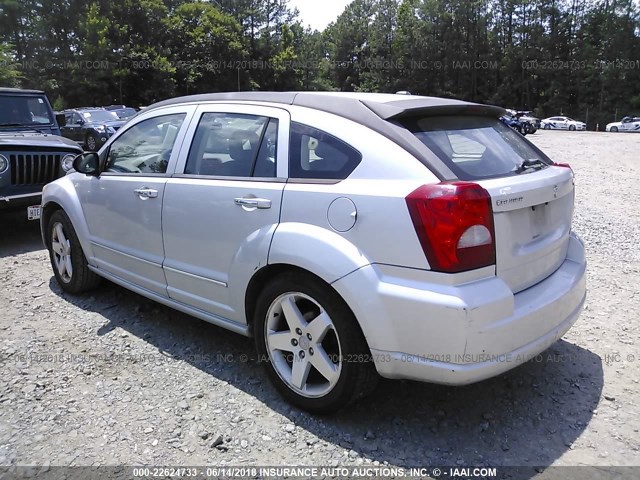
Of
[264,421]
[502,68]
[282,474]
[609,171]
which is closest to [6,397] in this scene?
[264,421]

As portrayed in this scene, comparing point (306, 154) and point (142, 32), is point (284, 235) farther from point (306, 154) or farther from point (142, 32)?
point (142, 32)

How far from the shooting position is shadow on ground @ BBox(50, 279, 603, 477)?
2.82 metres

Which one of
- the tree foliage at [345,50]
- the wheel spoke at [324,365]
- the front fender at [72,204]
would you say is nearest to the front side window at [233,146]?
the wheel spoke at [324,365]

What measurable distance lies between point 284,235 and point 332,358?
28.8 inches

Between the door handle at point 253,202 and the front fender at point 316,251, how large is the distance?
0.18m

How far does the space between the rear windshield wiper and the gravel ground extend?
4.45ft

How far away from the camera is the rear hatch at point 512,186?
8.95ft

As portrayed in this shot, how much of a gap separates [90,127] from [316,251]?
1871 centimetres

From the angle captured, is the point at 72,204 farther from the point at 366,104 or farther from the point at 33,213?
the point at 366,104

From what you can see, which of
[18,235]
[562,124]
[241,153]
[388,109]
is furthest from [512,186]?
[562,124]

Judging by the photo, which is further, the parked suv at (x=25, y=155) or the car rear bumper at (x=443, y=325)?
the parked suv at (x=25, y=155)

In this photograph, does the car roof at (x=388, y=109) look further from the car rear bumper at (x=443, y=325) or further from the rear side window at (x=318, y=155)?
the car rear bumper at (x=443, y=325)

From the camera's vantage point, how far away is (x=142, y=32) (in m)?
48.1

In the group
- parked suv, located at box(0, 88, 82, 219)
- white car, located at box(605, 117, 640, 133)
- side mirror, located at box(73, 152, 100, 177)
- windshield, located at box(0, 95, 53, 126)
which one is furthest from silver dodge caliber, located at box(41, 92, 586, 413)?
white car, located at box(605, 117, 640, 133)
